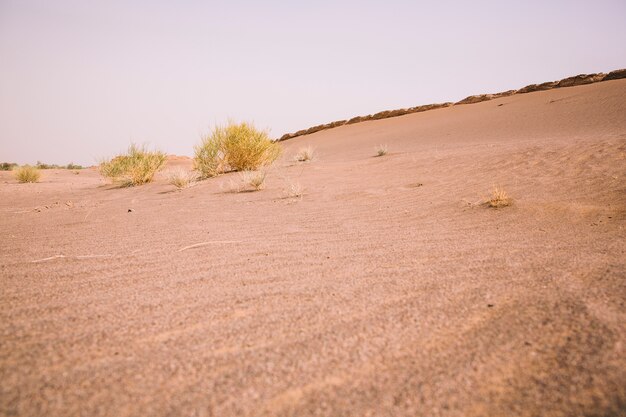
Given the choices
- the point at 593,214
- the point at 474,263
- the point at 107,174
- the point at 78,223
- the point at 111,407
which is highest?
the point at 107,174

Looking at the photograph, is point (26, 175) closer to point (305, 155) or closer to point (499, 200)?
point (305, 155)

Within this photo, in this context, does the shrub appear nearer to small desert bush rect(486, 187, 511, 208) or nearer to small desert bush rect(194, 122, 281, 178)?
small desert bush rect(194, 122, 281, 178)

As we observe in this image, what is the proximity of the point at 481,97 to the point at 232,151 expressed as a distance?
2481cm

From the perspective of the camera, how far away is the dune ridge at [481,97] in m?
20.7

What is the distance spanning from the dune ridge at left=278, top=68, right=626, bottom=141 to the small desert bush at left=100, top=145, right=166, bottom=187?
2411cm

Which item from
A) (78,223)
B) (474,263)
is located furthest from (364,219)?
(78,223)

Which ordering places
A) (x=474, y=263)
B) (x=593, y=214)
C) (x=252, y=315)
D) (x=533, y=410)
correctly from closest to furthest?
(x=533, y=410) < (x=252, y=315) < (x=474, y=263) < (x=593, y=214)

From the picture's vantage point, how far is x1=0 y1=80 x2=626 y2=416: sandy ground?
38.1 inches

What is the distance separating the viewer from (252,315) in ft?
4.72

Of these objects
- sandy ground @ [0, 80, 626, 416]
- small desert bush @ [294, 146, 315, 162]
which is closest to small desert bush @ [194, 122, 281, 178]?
small desert bush @ [294, 146, 315, 162]

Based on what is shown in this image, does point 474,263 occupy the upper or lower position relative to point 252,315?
lower

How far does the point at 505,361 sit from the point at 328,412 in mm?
610

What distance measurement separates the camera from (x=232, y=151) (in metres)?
8.70

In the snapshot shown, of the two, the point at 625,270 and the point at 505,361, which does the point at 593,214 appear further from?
the point at 505,361
